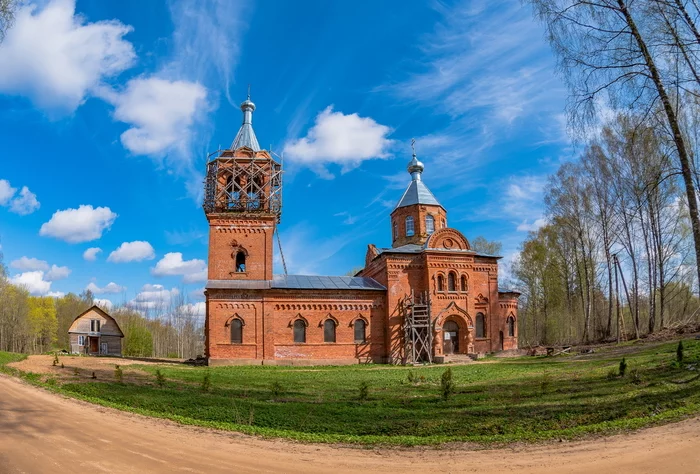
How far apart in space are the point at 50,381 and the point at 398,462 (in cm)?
1261

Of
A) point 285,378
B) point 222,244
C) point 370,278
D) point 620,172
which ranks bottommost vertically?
point 285,378

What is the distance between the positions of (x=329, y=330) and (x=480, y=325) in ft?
32.2

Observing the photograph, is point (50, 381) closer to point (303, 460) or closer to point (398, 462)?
point (303, 460)

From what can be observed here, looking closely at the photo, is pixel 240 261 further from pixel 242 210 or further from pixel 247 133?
pixel 247 133

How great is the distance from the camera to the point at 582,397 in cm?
1182

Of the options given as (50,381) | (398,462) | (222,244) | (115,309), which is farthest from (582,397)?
(115,309)

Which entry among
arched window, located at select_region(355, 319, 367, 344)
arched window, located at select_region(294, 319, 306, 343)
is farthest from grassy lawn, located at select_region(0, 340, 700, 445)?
arched window, located at select_region(355, 319, 367, 344)

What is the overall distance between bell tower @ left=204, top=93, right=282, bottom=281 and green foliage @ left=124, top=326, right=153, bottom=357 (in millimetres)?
32498

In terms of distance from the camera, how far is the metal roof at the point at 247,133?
31.1m

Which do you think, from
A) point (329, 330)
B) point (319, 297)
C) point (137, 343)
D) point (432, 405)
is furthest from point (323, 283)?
point (137, 343)

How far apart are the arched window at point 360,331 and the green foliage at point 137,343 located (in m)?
35.9

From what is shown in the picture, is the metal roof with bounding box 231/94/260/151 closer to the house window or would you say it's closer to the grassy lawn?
the house window

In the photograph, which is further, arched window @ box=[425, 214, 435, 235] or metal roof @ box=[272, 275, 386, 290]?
arched window @ box=[425, 214, 435, 235]

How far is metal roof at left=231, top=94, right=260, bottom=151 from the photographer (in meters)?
31.1
